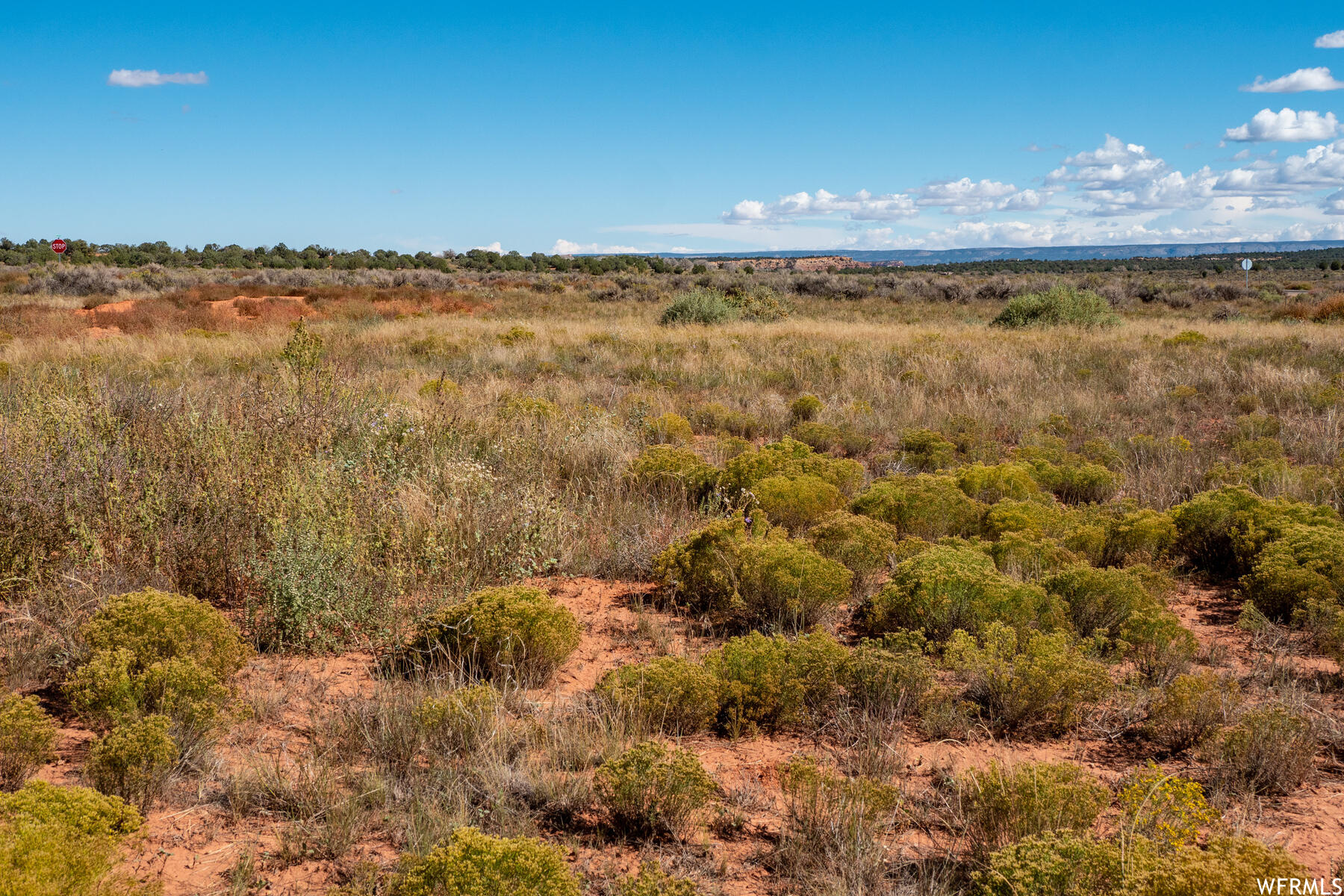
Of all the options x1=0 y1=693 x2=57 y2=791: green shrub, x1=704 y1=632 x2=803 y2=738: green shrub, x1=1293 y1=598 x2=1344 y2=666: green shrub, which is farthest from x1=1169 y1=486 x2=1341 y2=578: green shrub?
x1=0 y1=693 x2=57 y2=791: green shrub

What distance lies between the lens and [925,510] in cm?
514

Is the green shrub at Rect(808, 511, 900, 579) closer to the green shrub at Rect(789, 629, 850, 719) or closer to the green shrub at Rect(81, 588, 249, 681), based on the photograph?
the green shrub at Rect(789, 629, 850, 719)

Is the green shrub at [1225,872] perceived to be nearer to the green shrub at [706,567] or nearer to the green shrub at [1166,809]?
the green shrub at [1166,809]

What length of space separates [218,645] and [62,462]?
77.6 inches

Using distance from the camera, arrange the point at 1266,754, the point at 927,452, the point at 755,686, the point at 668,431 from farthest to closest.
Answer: the point at 668,431
the point at 927,452
the point at 755,686
the point at 1266,754

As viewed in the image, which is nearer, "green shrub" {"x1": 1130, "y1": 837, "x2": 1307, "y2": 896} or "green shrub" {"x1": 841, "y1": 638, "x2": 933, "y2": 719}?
"green shrub" {"x1": 1130, "y1": 837, "x2": 1307, "y2": 896}

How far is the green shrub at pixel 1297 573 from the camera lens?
3.89 metres

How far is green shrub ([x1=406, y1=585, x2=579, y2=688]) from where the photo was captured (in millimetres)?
3340

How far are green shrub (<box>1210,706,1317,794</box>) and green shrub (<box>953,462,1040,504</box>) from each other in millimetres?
3080

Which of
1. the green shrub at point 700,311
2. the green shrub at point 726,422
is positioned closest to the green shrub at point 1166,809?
the green shrub at point 726,422

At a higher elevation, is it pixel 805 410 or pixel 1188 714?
pixel 805 410

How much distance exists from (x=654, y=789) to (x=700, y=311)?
16.6m

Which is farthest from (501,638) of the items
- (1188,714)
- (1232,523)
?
(1232,523)

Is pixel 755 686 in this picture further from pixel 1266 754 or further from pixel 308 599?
pixel 308 599
